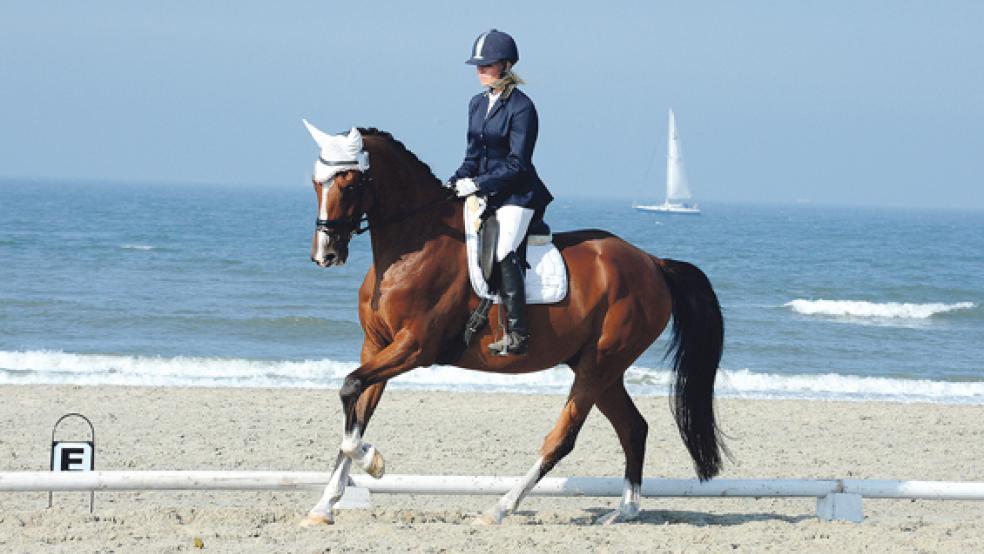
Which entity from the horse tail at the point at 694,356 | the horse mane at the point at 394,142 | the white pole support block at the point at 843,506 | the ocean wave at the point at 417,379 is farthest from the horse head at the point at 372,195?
the ocean wave at the point at 417,379

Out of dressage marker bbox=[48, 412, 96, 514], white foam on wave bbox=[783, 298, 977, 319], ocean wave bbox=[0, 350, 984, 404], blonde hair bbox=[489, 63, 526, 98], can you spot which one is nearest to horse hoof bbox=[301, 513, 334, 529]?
dressage marker bbox=[48, 412, 96, 514]

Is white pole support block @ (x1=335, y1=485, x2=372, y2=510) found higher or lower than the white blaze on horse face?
lower

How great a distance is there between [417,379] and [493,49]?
366 inches

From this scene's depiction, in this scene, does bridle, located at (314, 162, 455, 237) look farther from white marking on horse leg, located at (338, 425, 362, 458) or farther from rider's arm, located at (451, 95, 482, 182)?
white marking on horse leg, located at (338, 425, 362, 458)

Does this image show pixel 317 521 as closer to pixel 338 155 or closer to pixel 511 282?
pixel 511 282

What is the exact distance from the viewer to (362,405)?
5.89 metres

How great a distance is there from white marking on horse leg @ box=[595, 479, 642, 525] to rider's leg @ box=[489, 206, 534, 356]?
1246 millimetres

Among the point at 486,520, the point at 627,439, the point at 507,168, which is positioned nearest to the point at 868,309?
the point at 627,439

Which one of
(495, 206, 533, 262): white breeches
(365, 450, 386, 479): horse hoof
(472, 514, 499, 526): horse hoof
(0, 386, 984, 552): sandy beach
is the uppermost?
(495, 206, 533, 262): white breeches

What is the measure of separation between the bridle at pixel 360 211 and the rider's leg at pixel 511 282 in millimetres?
314

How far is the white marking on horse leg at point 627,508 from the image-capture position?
6.51 metres

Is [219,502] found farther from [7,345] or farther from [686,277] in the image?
[7,345]

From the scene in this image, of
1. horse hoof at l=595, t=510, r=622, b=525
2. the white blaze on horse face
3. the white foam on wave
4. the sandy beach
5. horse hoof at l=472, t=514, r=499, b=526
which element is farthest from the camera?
the white foam on wave

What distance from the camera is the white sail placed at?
8831cm
